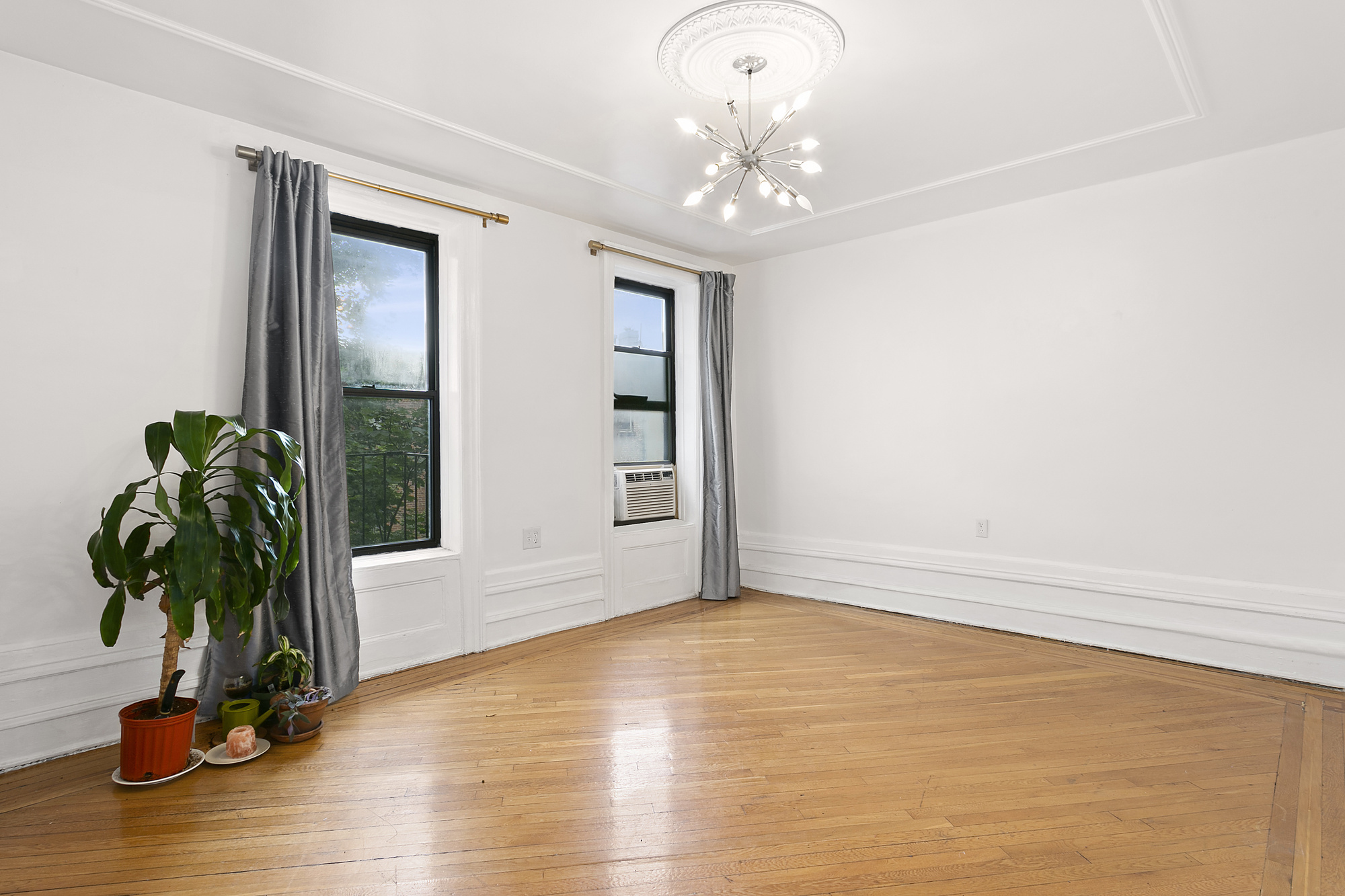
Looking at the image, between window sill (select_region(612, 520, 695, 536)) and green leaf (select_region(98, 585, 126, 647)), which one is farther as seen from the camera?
window sill (select_region(612, 520, 695, 536))

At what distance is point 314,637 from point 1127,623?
4.18 m

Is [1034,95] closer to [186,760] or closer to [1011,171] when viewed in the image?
[1011,171]

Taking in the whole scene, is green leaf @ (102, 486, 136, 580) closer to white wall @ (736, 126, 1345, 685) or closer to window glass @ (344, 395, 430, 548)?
window glass @ (344, 395, 430, 548)

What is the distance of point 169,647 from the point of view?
2592 mm

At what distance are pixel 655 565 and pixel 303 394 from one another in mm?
2708

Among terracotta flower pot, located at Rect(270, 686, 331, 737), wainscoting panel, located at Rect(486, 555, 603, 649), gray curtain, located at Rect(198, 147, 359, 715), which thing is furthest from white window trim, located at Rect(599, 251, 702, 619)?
terracotta flower pot, located at Rect(270, 686, 331, 737)

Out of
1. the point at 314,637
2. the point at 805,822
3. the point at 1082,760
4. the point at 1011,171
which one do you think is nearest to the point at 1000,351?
the point at 1011,171

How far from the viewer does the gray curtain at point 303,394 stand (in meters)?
3.08

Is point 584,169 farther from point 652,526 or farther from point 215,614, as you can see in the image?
point 215,614

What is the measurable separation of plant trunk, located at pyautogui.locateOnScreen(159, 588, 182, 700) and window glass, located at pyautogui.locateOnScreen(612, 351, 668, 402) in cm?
308

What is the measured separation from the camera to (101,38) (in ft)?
8.39

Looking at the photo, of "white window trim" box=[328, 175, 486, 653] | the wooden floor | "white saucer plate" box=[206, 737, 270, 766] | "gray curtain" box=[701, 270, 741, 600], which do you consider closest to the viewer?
the wooden floor

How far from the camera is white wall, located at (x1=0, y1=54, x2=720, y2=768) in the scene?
8.70 ft

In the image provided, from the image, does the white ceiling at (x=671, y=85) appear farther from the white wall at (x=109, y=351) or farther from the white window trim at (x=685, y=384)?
the white window trim at (x=685, y=384)
